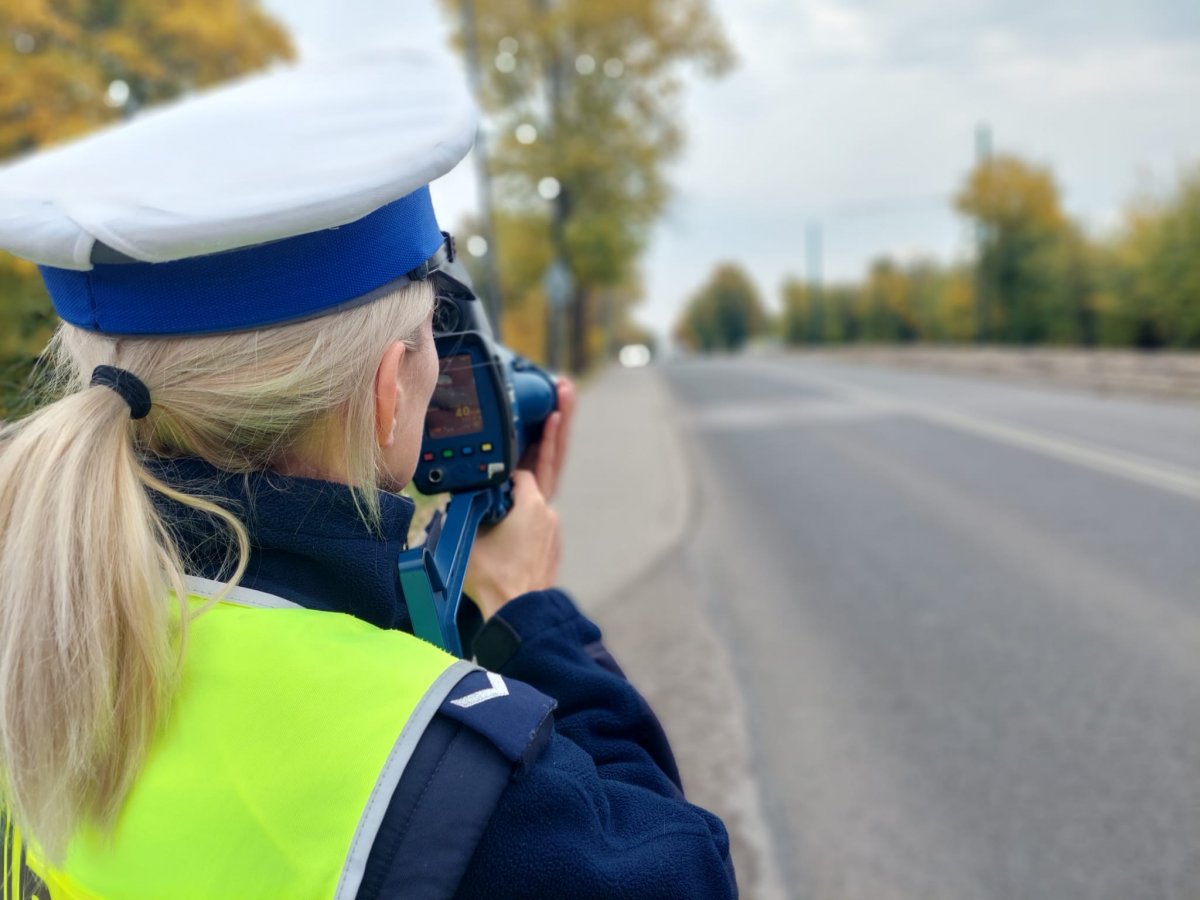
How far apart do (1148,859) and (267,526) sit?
Result: 2839mm

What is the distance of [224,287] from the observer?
84 centimetres

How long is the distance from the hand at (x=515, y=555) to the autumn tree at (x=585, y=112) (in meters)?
27.4

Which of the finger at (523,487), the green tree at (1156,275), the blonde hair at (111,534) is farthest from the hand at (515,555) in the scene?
the green tree at (1156,275)

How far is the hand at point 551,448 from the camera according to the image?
1484 millimetres

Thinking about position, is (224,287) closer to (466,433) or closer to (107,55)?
(466,433)

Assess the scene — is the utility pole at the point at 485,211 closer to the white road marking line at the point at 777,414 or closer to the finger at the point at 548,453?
the white road marking line at the point at 777,414

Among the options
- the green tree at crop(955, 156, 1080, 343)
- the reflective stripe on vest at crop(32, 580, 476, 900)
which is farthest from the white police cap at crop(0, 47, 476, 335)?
the green tree at crop(955, 156, 1080, 343)

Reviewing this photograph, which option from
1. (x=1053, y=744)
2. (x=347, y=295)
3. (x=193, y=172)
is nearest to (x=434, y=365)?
(x=347, y=295)

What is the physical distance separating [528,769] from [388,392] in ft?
1.14

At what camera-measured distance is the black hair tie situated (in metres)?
0.86

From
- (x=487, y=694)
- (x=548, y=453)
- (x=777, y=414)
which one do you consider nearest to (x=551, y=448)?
(x=548, y=453)

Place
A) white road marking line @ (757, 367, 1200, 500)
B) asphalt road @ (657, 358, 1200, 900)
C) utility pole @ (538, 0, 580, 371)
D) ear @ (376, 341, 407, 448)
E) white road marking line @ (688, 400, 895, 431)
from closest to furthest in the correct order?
1. ear @ (376, 341, 407, 448)
2. asphalt road @ (657, 358, 1200, 900)
3. white road marking line @ (757, 367, 1200, 500)
4. white road marking line @ (688, 400, 895, 431)
5. utility pole @ (538, 0, 580, 371)

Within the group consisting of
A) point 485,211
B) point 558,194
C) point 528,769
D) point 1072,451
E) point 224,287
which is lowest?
point 1072,451

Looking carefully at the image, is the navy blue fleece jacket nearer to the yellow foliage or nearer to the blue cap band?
the blue cap band
